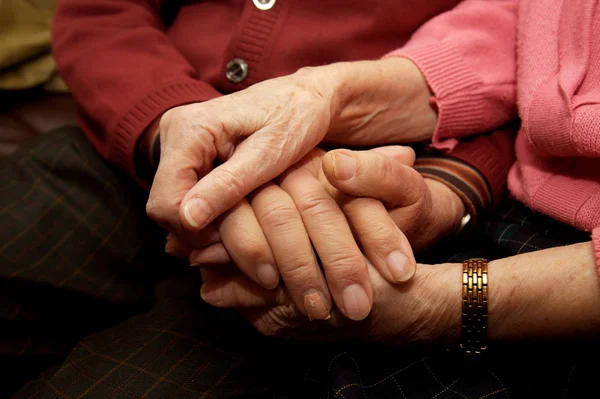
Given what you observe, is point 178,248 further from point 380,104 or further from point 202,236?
point 380,104

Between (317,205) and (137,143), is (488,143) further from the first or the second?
(137,143)

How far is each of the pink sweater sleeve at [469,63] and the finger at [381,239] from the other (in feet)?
0.82

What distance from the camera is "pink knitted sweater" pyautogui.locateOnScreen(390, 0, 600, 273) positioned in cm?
64

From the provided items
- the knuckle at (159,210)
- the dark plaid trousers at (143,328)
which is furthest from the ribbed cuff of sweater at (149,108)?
the knuckle at (159,210)

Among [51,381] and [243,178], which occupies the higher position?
[243,178]

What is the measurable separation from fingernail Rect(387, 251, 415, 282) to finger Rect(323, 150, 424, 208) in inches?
3.0

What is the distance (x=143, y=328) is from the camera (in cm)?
75

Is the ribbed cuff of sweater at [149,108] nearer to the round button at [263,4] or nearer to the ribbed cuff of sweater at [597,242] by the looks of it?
the round button at [263,4]

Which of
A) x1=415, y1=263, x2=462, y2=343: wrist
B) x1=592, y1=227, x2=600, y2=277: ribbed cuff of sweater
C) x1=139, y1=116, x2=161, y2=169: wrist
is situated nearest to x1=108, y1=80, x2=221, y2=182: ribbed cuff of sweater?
x1=139, y1=116, x2=161, y2=169: wrist

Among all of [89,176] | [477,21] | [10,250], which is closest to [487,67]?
[477,21]

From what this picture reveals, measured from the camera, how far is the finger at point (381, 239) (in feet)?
2.02

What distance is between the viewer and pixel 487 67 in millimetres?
814

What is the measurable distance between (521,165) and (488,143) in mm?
107

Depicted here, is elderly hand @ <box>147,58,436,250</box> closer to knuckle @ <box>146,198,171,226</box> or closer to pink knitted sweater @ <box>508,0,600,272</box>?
knuckle @ <box>146,198,171,226</box>
